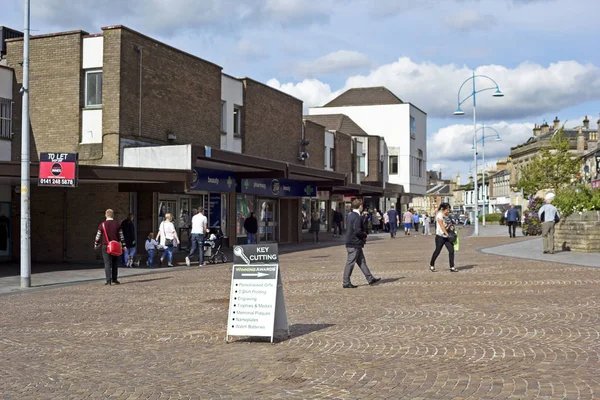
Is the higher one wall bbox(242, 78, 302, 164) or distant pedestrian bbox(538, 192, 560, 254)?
wall bbox(242, 78, 302, 164)

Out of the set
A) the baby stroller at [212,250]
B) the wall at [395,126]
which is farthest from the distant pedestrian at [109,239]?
the wall at [395,126]

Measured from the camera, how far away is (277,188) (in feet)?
116

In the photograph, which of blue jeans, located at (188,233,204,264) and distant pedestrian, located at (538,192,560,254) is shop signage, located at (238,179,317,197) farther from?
distant pedestrian, located at (538,192,560,254)

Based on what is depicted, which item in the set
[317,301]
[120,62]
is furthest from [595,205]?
[120,62]

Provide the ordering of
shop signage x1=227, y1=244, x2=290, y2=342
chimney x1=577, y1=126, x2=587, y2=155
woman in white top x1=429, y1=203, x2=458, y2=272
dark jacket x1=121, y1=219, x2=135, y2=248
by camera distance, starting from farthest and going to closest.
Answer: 1. chimney x1=577, y1=126, x2=587, y2=155
2. dark jacket x1=121, y1=219, x2=135, y2=248
3. woman in white top x1=429, y1=203, x2=458, y2=272
4. shop signage x1=227, y1=244, x2=290, y2=342

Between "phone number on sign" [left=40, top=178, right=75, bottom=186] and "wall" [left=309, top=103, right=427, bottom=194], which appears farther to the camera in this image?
"wall" [left=309, top=103, right=427, bottom=194]

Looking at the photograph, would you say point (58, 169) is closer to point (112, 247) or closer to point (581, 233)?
point (112, 247)

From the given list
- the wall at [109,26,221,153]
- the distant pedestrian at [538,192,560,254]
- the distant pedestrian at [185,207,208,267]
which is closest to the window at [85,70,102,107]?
the wall at [109,26,221,153]

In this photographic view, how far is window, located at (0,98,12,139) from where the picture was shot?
79.4ft

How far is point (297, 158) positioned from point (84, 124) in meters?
16.7

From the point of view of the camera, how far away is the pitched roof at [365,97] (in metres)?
70.9

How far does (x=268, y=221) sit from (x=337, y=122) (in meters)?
28.9

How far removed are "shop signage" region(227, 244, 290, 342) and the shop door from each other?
84.9ft

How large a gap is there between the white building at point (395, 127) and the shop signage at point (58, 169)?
161ft
